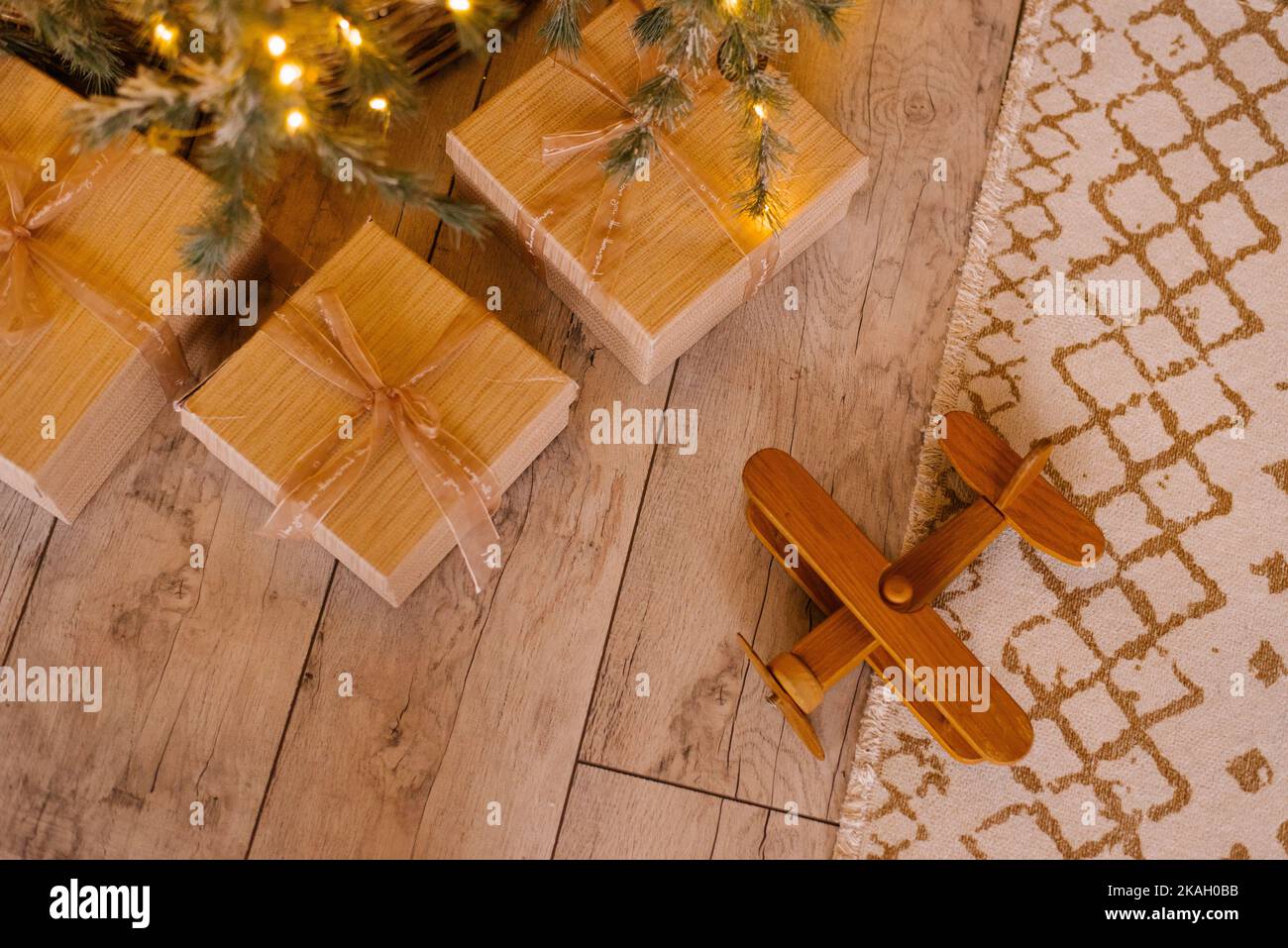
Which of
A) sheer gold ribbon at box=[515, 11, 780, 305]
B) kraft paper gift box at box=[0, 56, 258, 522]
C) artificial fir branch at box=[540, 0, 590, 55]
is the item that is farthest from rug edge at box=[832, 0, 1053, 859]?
kraft paper gift box at box=[0, 56, 258, 522]

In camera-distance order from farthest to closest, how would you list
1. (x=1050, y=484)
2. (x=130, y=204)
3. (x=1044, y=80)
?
(x=1044, y=80) < (x=1050, y=484) < (x=130, y=204)

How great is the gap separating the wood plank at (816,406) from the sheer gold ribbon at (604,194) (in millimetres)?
161

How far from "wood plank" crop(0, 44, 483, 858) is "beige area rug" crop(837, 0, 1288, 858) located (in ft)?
2.27

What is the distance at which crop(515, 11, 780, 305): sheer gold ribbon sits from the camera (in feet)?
3.76

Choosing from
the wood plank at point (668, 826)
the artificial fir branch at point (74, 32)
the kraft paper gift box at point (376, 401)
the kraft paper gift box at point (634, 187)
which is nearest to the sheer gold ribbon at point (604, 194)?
the kraft paper gift box at point (634, 187)

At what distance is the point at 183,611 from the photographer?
3.95 feet

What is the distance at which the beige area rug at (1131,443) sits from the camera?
1.22 m

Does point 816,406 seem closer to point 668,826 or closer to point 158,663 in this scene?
point 668,826

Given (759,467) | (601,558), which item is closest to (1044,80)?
(759,467)

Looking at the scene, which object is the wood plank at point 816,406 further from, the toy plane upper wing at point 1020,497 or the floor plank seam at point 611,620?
the toy plane upper wing at point 1020,497

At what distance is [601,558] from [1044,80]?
2.90 feet

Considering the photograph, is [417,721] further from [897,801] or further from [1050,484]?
[1050,484]
